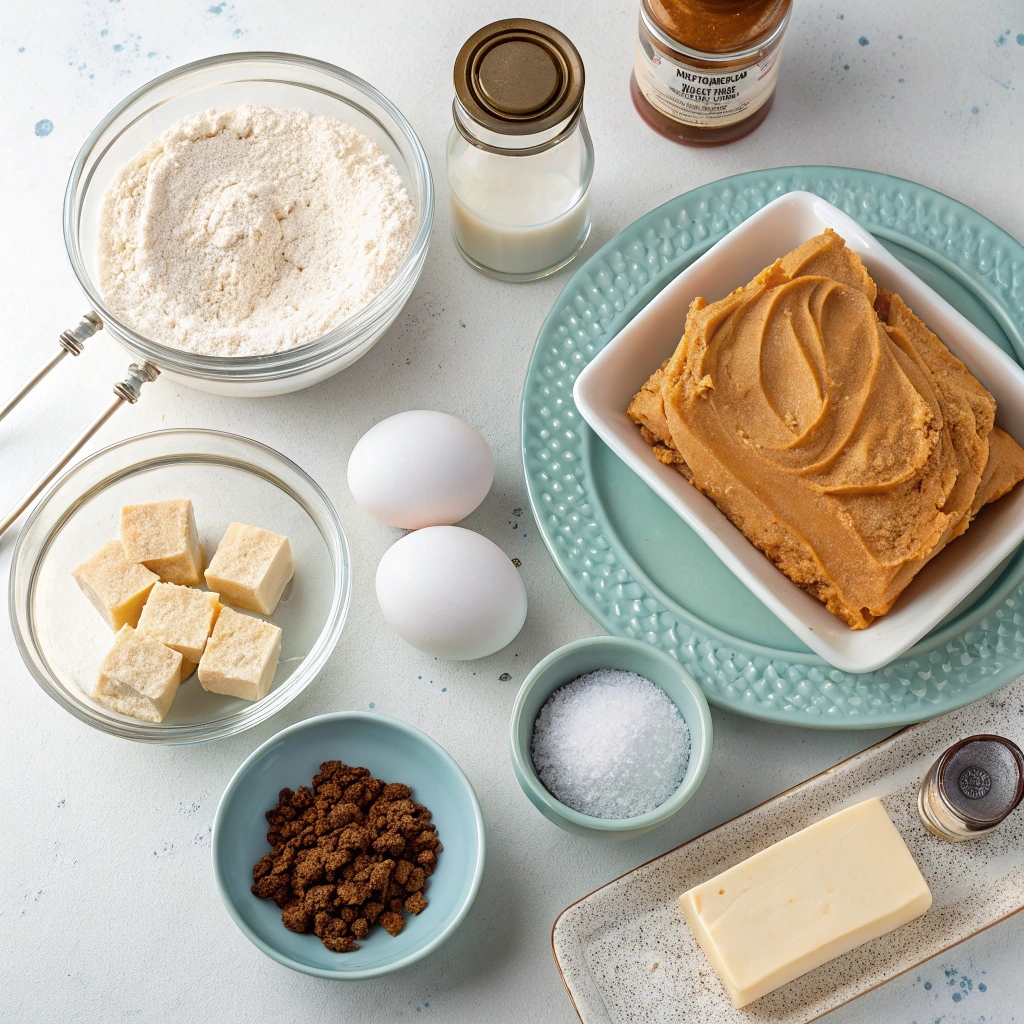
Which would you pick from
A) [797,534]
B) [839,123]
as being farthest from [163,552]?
[839,123]

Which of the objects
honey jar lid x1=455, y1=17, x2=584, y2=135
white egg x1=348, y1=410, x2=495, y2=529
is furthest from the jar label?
white egg x1=348, y1=410, x2=495, y2=529

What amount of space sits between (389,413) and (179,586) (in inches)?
17.6

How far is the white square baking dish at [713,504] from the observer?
1.44 meters

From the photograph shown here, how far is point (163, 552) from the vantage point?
5.39 ft

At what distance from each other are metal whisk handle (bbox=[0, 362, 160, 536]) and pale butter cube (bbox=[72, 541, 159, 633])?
0.13 metres

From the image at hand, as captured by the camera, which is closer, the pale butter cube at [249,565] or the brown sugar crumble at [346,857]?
the brown sugar crumble at [346,857]

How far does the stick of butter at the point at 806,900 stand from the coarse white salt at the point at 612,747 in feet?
0.55

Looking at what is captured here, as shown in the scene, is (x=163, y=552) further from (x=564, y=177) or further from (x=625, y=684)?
(x=564, y=177)

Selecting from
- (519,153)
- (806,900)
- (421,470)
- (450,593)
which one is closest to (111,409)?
(421,470)

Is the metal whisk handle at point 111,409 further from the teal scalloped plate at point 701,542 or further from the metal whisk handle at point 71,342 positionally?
the teal scalloped plate at point 701,542

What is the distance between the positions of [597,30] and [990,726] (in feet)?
4.51

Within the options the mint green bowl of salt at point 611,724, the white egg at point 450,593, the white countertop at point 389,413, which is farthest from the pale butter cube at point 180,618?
the mint green bowl of salt at point 611,724

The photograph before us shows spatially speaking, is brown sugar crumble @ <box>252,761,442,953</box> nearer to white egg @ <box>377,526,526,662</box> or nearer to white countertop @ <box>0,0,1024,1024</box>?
white countertop @ <box>0,0,1024,1024</box>

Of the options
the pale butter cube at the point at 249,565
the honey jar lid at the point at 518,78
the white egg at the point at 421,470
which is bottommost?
the pale butter cube at the point at 249,565
